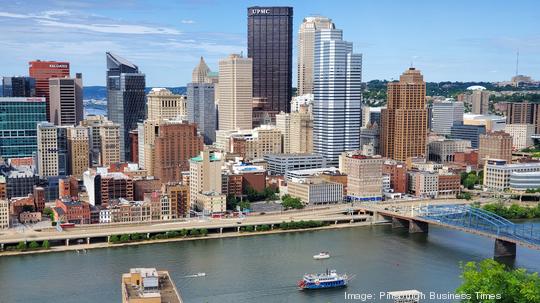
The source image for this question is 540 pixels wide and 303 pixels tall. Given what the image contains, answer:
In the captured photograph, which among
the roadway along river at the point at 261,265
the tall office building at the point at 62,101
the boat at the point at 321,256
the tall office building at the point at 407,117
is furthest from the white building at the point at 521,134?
the boat at the point at 321,256

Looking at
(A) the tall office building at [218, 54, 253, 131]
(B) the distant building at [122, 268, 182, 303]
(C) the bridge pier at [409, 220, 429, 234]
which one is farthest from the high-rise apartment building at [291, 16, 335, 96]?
(B) the distant building at [122, 268, 182, 303]

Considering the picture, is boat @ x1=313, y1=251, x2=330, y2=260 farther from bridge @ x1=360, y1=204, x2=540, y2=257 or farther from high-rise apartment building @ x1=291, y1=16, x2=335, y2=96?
high-rise apartment building @ x1=291, y1=16, x2=335, y2=96

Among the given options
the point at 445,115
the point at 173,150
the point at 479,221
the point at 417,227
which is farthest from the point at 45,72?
the point at 479,221

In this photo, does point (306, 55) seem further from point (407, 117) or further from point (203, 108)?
point (407, 117)

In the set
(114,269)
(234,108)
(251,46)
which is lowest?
(114,269)

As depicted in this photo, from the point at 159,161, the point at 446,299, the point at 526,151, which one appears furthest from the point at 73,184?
the point at 526,151

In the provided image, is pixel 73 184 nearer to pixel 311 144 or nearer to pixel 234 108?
pixel 311 144
